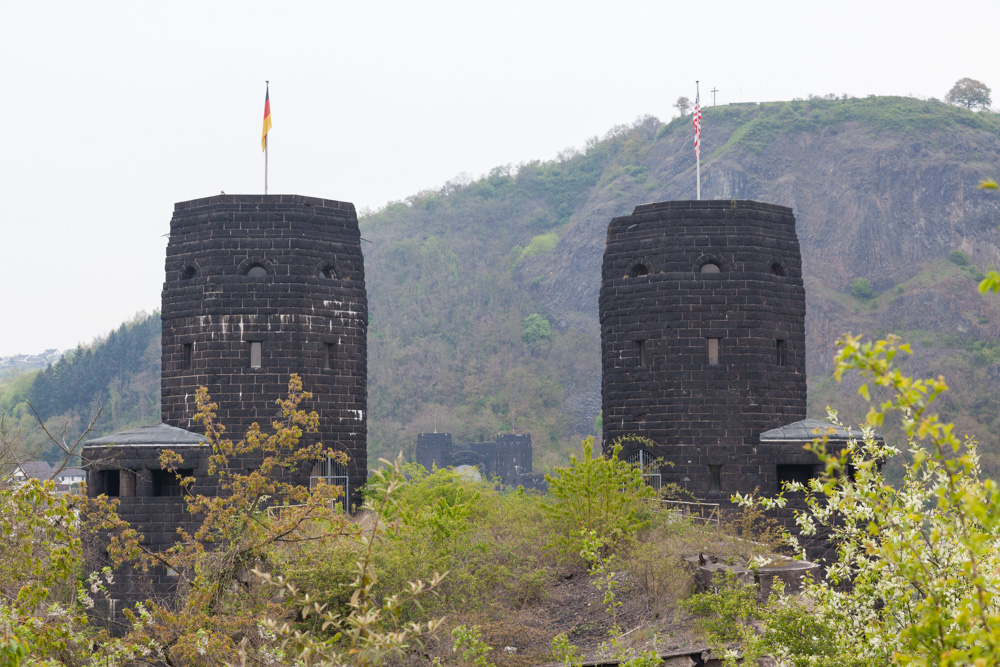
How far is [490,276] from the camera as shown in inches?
4503

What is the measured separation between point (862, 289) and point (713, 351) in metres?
71.7

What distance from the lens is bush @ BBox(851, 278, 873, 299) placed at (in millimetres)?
92812

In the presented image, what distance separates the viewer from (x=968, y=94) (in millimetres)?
117625

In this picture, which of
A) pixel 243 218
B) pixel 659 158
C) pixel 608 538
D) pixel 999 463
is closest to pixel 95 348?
pixel 659 158

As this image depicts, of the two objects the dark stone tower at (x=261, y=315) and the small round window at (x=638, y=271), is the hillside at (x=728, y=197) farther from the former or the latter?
the dark stone tower at (x=261, y=315)

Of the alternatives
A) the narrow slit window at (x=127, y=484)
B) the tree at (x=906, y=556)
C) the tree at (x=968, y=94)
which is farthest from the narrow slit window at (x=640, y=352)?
the tree at (x=968, y=94)

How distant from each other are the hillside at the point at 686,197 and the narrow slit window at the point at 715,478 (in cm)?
5249

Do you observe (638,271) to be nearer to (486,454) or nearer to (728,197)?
(486,454)

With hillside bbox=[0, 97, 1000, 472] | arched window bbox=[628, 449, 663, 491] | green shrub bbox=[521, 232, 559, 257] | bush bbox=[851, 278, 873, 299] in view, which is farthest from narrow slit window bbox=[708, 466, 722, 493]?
green shrub bbox=[521, 232, 559, 257]

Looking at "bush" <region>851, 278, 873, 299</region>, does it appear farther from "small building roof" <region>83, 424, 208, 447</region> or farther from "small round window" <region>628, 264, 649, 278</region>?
"small building roof" <region>83, 424, 208, 447</region>

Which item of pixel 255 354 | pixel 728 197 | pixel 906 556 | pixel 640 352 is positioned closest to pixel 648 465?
pixel 640 352

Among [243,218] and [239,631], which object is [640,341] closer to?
[243,218]

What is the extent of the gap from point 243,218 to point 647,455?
940 centimetres

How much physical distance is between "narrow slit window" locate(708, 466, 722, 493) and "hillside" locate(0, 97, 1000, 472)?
172 feet
